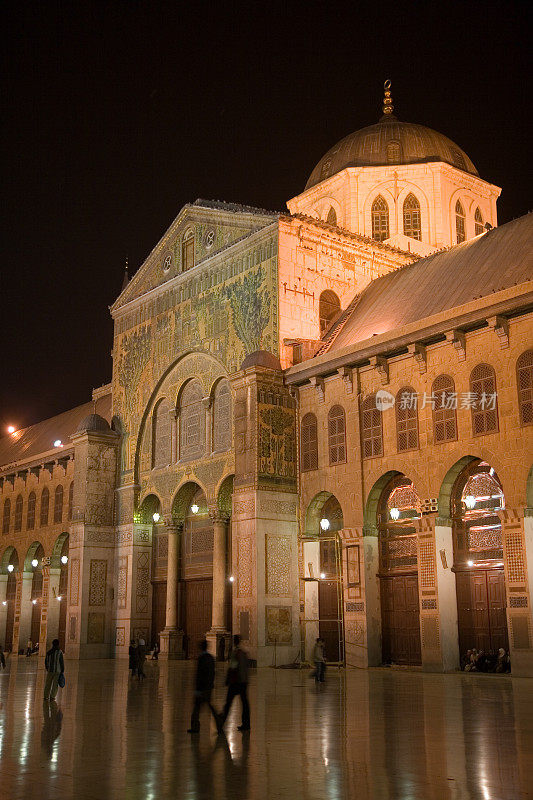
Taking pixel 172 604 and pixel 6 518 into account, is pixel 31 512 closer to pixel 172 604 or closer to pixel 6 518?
pixel 6 518

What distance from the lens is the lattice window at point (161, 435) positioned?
3378cm

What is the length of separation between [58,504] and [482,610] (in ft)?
83.2

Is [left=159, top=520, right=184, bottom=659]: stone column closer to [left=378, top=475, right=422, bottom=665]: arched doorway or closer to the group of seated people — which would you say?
[left=378, top=475, right=422, bottom=665]: arched doorway

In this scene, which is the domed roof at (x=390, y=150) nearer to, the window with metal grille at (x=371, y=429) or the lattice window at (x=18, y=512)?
the window with metal grille at (x=371, y=429)

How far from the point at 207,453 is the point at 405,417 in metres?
9.29

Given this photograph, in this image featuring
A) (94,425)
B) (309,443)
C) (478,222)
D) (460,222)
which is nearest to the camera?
(309,443)

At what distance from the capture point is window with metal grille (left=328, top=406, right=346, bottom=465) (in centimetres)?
2611

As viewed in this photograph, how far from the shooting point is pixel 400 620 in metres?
24.4

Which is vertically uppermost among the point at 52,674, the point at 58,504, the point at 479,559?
the point at 58,504

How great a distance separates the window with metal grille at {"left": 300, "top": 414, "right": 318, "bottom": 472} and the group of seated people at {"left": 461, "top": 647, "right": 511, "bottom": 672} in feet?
24.9

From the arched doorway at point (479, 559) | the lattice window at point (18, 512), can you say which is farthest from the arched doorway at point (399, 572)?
the lattice window at point (18, 512)

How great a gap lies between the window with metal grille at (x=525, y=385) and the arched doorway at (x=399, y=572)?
423cm

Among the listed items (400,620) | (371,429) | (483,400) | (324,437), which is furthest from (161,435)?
(483,400)

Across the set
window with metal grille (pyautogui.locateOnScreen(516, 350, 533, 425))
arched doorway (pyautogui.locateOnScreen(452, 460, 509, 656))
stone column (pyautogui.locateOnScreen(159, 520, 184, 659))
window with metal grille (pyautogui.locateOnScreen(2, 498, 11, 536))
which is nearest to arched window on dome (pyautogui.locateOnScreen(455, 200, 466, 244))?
arched doorway (pyautogui.locateOnScreen(452, 460, 509, 656))
